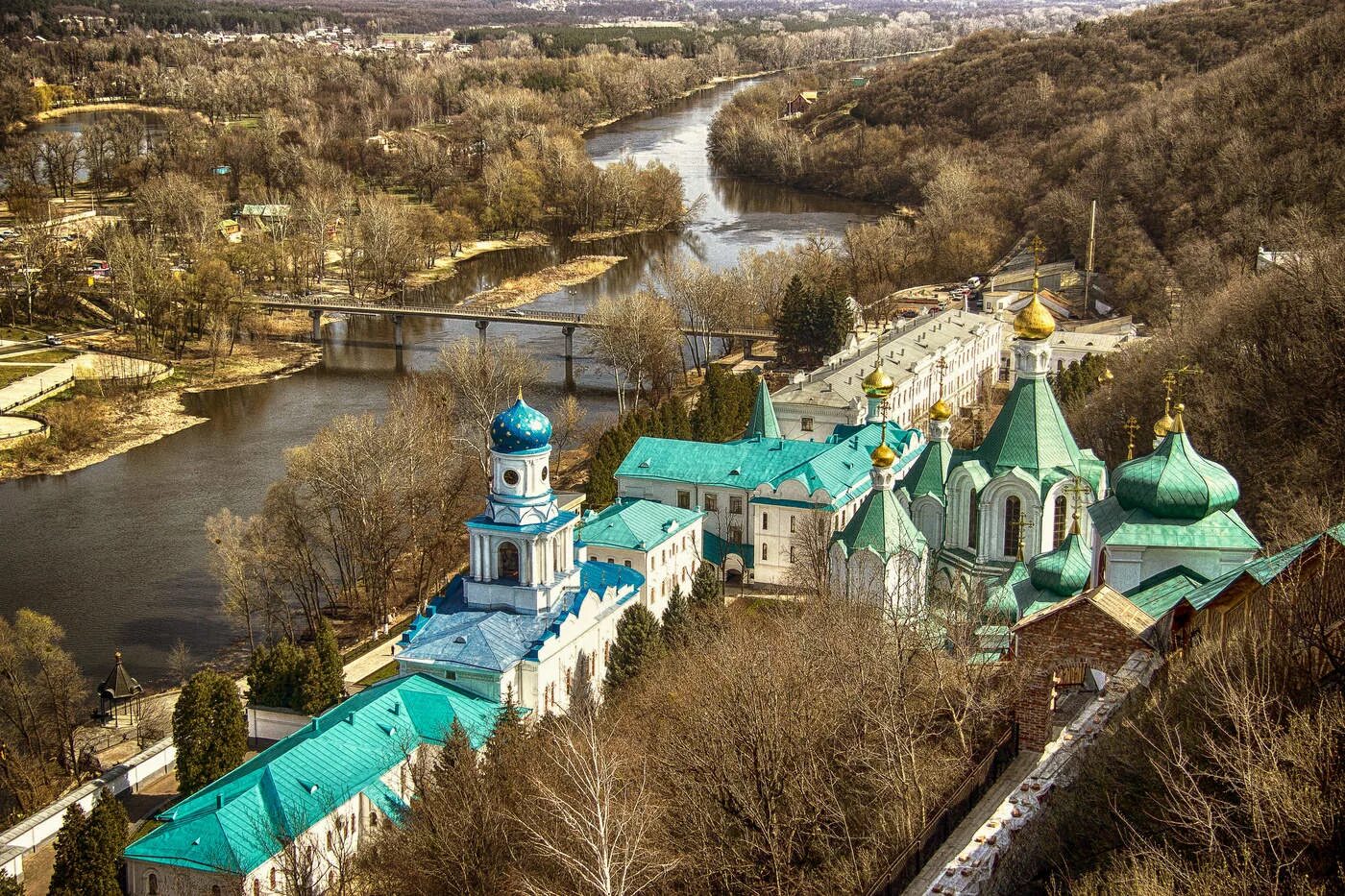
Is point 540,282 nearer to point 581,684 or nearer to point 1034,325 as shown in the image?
point 581,684

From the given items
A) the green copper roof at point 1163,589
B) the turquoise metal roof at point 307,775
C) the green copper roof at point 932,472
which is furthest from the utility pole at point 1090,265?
the turquoise metal roof at point 307,775

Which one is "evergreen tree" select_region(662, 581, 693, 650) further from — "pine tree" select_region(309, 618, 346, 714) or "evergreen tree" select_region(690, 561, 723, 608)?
"pine tree" select_region(309, 618, 346, 714)

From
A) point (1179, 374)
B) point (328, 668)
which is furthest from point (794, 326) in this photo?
point (328, 668)

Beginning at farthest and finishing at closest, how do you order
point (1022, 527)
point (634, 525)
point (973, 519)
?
point (634, 525) → point (973, 519) → point (1022, 527)

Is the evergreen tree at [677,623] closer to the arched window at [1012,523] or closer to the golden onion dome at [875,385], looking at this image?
the arched window at [1012,523]

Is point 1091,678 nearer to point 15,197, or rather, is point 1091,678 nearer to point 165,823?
point 165,823
